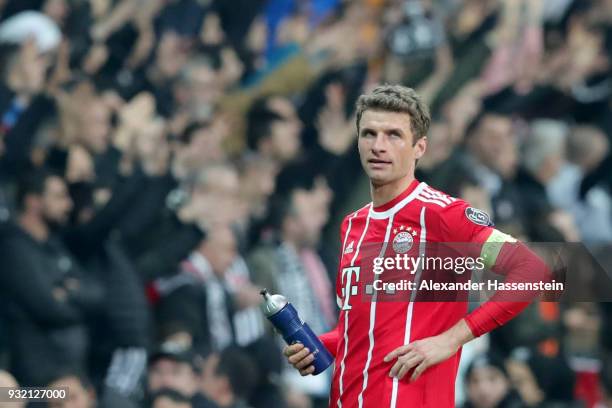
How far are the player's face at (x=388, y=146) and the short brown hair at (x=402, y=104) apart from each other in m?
0.02

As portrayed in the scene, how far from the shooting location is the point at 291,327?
17.7ft

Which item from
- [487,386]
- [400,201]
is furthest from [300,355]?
[487,386]

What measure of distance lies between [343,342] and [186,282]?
3.47 meters

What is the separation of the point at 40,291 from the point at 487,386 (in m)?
3.58

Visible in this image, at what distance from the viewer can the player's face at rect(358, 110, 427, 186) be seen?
5.38 meters

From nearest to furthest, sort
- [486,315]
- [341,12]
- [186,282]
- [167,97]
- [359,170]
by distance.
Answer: [486,315]
[186,282]
[167,97]
[359,170]
[341,12]

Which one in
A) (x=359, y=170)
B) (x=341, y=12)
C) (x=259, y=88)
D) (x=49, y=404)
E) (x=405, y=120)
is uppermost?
(x=341, y=12)

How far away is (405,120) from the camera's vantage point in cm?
540

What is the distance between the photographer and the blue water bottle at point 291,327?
5.39 m

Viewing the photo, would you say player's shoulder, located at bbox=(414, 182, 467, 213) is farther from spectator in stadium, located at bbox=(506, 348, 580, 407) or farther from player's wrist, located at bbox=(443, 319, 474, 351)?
spectator in stadium, located at bbox=(506, 348, 580, 407)

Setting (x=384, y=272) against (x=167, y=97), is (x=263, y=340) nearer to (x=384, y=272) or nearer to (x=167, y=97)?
(x=167, y=97)

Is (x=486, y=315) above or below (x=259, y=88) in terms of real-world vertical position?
below

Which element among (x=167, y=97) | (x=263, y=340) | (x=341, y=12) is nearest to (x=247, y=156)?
(x=167, y=97)

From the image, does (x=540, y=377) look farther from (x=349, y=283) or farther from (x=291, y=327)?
(x=291, y=327)
